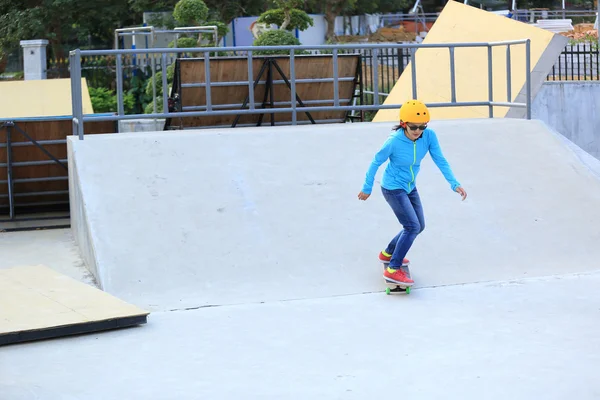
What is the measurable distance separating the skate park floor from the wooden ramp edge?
10 cm

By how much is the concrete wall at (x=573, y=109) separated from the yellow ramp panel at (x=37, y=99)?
27.3ft

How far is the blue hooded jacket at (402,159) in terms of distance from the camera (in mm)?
7402

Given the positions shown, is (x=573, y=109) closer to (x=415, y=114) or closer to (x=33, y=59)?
(x=415, y=114)

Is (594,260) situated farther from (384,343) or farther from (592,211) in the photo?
(384,343)

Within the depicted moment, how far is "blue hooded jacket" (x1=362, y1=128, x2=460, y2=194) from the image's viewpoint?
24.3 ft

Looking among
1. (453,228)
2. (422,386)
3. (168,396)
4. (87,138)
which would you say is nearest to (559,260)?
(453,228)

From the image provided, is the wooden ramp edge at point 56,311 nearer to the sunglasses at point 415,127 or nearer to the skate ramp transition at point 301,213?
the skate ramp transition at point 301,213

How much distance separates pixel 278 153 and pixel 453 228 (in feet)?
7.16

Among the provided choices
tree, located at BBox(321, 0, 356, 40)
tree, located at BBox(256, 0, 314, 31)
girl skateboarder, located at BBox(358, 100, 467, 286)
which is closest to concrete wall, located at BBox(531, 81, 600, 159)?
tree, located at BBox(256, 0, 314, 31)

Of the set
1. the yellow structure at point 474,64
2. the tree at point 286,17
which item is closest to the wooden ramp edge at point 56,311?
the yellow structure at point 474,64

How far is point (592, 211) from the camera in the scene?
9.15 metres

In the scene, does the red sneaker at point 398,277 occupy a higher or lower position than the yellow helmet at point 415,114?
lower

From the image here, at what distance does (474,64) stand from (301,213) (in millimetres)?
5928

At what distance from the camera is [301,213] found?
8.71 metres
